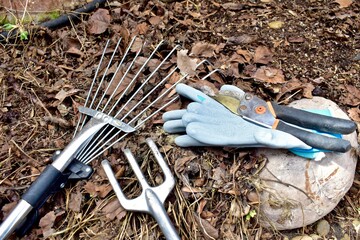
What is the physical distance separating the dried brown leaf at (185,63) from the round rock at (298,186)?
0.51 m

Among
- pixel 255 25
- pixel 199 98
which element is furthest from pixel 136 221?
pixel 255 25

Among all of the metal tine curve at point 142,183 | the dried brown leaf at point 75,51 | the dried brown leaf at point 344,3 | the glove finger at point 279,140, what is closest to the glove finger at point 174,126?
the metal tine curve at point 142,183

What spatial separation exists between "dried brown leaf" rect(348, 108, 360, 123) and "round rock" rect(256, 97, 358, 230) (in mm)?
244

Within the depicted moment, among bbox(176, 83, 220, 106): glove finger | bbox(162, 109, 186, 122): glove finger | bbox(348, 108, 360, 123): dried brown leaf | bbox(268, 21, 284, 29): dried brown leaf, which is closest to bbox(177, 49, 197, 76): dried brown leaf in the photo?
bbox(176, 83, 220, 106): glove finger

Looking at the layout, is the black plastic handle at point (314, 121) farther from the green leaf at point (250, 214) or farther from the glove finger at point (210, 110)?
the green leaf at point (250, 214)

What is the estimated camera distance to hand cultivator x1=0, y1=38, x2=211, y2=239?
1.64 metres

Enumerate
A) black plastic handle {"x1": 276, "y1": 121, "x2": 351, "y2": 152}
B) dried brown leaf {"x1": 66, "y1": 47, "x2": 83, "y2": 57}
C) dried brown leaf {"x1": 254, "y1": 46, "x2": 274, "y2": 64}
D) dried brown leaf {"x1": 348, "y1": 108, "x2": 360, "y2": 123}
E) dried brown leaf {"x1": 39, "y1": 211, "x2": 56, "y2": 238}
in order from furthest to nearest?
dried brown leaf {"x1": 66, "y1": 47, "x2": 83, "y2": 57}
dried brown leaf {"x1": 254, "y1": 46, "x2": 274, "y2": 64}
dried brown leaf {"x1": 348, "y1": 108, "x2": 360, "y2": 123}
dried brown leaf {"x1": 39, "y1": 211, "x2": 56, "y2": 238}
black plastic handle {"x1": 276, "y1": 121, "x2": 351, "y2": 152}

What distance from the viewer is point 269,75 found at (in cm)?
197

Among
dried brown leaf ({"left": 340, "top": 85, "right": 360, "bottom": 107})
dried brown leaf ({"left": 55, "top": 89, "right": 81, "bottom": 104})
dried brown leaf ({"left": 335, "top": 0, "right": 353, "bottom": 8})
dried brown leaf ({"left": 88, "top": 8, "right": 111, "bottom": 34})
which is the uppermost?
dried brown leaf ({"left": 88, "top": 8, "right": 111, "bottom": 34})

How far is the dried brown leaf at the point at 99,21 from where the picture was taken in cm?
224

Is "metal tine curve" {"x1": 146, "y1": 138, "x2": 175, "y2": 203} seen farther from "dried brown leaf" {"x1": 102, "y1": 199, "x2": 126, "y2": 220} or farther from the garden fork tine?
"dried brown leaf" {"x1": 102, "y1": 199, "x2": 126, "y2": 220}

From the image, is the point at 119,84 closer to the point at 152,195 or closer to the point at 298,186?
the point at 152,195

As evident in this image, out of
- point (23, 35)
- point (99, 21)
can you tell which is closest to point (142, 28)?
point (99, 21)

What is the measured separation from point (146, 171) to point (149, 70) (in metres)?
0.51
